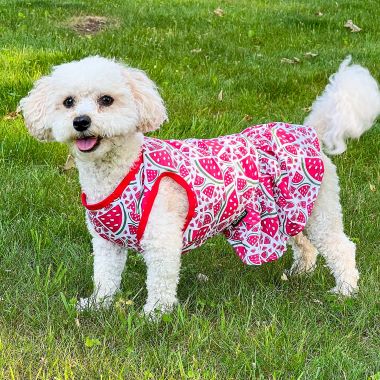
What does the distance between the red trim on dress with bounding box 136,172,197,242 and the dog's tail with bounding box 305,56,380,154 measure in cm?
95

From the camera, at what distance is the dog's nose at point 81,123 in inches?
122

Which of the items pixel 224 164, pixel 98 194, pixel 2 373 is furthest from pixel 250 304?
pixel 2 373

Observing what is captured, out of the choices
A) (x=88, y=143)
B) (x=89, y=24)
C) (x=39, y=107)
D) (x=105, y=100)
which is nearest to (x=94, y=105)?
(x=105, y=100)

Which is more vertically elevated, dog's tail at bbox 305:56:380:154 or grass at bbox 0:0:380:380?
dog's tail at bbox 305:56:380:154

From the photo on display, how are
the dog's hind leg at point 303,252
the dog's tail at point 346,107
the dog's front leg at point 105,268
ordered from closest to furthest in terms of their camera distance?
the dog's front leg at point 105,268, the dog's tail at point 346,107, the dog's hind leg at point 303,252

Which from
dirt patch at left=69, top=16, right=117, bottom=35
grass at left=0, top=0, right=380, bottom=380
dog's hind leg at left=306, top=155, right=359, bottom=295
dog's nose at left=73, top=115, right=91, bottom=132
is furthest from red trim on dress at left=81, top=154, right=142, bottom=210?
dirt patch at left=69, top=16, right=117, bottom=35

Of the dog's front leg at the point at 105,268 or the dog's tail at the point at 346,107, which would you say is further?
the dog's tail at the point at 346,107

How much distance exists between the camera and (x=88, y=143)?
10.5ft

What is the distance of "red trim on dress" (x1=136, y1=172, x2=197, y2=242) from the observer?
330 centimetres

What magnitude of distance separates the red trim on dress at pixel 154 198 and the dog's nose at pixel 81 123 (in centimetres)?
46

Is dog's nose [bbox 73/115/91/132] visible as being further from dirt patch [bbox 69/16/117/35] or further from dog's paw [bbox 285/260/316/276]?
dirt patch [bbox 69/16/117/35]

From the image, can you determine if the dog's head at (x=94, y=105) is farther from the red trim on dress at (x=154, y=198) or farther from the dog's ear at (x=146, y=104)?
the red trim on dress at (x=154, y=198)

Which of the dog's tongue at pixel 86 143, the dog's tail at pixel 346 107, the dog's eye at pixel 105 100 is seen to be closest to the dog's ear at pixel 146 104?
the dog's eye at pixel 105 100

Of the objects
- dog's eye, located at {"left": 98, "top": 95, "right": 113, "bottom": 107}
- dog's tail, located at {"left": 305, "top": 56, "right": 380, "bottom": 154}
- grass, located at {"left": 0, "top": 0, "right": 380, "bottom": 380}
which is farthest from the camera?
dog's tail, located at {"left": 305, "top": 56, "right": 380, "bottom": 154}
